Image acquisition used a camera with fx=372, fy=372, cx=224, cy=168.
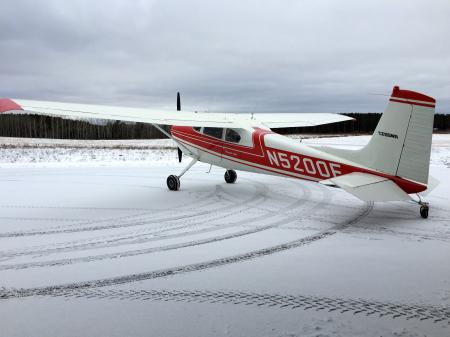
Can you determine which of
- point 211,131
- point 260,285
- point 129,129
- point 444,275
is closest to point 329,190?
point 211,131

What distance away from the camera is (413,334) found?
2898 mm

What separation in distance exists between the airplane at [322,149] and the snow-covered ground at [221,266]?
724 mm

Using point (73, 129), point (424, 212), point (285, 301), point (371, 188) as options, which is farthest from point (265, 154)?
point (73, 129)

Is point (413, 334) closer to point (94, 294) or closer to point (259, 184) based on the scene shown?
point (94, 294)

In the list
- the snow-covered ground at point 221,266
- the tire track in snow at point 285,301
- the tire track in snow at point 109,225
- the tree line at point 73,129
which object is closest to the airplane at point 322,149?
the snow-covered ground at point 221,266

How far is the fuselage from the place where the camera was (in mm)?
7320

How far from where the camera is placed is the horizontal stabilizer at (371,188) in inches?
243

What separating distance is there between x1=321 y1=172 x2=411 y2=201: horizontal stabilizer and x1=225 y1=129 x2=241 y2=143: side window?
3310 mm

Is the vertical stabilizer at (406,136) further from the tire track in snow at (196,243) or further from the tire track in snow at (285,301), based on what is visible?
the tire track in snow at (285,301)

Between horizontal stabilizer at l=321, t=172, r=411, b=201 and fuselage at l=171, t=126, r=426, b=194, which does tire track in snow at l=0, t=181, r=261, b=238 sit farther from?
horizontal stabilizer at l=321, t=172, r=411, b=201

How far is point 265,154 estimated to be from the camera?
345 inches

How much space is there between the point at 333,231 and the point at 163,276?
3138 mm

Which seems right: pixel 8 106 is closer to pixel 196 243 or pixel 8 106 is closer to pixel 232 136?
pixel 196 243

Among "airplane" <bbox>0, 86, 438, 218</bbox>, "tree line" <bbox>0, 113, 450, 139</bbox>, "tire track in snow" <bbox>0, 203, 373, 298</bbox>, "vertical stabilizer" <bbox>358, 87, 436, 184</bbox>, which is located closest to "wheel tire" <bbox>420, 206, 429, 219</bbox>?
"airplane" <bbox>0, 86, 438, 218</bbox>
